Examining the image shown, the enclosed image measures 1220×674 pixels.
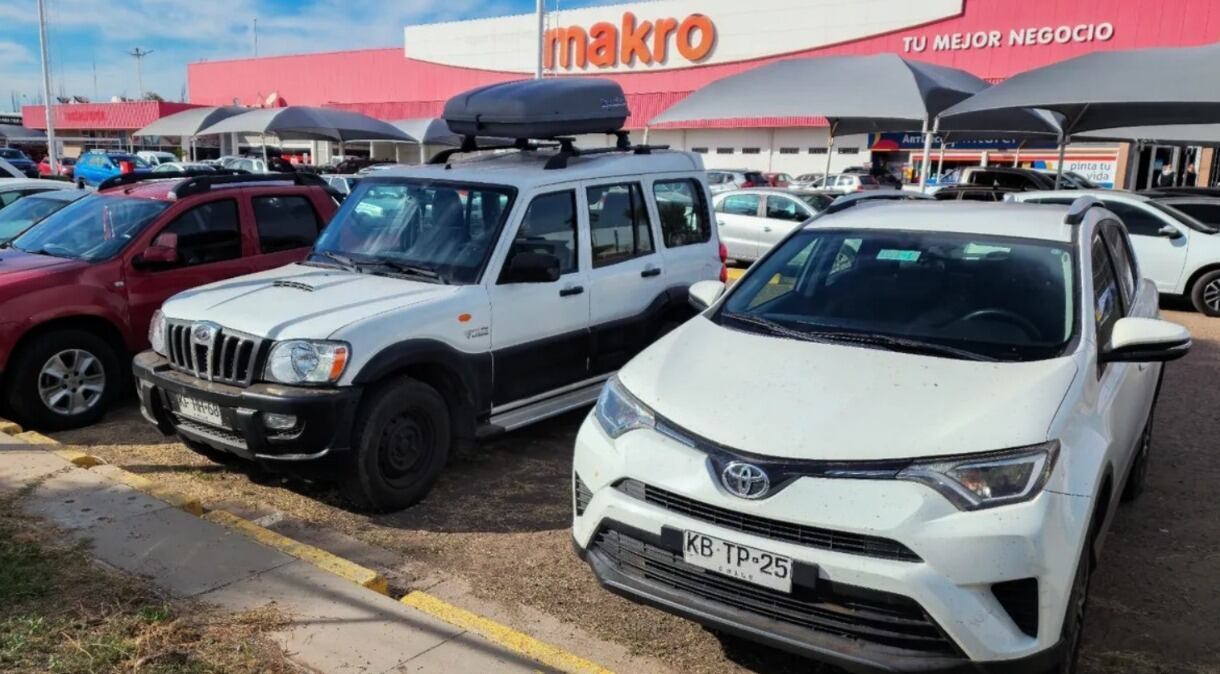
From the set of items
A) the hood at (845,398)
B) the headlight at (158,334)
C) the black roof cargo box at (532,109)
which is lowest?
the headlight at (158,334)

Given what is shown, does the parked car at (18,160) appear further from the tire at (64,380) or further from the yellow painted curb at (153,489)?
the yellow painted curb at (153,489)

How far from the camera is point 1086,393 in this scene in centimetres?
309

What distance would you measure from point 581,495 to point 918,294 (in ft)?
5.68

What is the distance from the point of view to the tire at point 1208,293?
456 inches

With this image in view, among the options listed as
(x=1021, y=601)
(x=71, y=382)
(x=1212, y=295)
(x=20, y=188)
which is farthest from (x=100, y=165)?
(x=1021, y=601)

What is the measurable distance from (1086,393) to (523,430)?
13.0 feet

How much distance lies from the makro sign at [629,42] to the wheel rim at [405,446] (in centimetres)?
3575

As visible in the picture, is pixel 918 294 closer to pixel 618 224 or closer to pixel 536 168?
pixel 618 224

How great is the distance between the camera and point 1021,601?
2.59 metres

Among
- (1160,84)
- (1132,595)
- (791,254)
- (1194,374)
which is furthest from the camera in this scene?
(1160,84)

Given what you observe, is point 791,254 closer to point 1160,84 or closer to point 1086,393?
point 1086,393

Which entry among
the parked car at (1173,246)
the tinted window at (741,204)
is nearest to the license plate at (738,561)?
the parked car at (1173,246)

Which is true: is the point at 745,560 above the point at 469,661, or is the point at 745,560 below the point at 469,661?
above

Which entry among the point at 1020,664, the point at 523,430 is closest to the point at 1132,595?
the point at 1020,664
